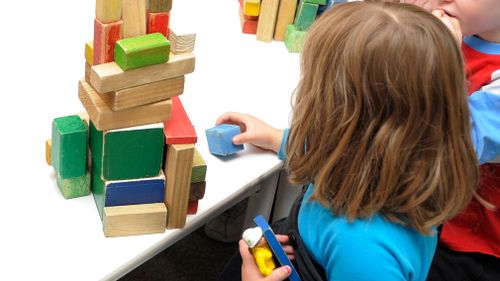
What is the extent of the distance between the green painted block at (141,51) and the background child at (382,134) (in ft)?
0.53

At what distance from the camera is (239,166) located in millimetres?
945

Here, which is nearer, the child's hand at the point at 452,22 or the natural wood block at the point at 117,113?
the natural wood block at the point at 117,113

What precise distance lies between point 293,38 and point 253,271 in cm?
56

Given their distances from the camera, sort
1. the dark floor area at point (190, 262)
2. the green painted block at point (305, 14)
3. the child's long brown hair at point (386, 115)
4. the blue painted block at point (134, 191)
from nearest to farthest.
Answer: the child's long brown hair at point (386, 115)
the blue painted block at point (134, 191)
the green painted block at point (305, 14)
the dark floor area at point (190, 262)

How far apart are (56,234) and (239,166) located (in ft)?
0.94

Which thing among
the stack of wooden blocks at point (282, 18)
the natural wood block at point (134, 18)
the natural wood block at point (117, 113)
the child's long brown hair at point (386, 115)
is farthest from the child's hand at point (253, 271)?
the stack of wooden blocks at point (282, 18)

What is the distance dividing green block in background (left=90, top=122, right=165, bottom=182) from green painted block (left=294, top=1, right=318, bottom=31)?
1.87 ft

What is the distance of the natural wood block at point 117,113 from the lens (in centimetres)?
72

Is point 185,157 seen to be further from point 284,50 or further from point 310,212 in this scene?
point 284,50

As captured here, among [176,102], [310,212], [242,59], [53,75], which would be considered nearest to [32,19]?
[53,75]

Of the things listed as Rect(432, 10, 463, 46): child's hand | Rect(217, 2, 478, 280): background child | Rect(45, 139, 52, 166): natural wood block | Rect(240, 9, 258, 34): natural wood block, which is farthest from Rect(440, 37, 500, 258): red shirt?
Rect(45, 139, 52, 166): natural wood block

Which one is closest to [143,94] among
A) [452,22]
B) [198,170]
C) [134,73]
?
[134,73]

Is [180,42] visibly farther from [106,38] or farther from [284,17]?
[284,17]

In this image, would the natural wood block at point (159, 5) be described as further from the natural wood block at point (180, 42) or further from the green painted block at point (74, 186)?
the green painted block at point (74, 186)
